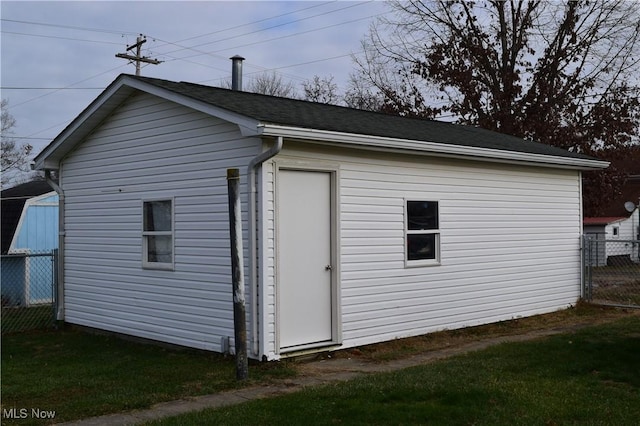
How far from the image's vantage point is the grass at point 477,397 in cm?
597

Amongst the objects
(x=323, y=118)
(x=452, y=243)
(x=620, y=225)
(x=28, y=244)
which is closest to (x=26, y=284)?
(x=28, y=244)

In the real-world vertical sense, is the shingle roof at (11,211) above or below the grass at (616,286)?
above

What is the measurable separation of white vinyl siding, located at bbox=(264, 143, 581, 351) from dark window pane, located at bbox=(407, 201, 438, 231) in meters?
0.13

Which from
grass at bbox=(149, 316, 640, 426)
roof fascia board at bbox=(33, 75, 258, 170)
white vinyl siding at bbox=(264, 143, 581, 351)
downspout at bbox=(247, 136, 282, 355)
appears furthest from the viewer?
white vinyl siding at bbox=(264, 143, 581, 351)

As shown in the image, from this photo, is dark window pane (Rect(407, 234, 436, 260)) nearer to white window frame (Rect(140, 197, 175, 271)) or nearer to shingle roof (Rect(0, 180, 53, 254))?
white window frame (Rect(140, 197, 175, 271))

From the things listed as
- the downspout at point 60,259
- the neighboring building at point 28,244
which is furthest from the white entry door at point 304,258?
the neighboring building at point 28,244

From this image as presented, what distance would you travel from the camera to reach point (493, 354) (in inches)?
351

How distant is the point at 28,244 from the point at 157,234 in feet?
28.2

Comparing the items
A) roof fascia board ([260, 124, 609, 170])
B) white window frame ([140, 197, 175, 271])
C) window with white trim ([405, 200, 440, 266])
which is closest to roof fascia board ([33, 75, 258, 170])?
roof fascia board ([260, 124, 609, 170])

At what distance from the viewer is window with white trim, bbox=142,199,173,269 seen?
1011 cm

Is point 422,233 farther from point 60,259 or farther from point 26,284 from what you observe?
point 26,284

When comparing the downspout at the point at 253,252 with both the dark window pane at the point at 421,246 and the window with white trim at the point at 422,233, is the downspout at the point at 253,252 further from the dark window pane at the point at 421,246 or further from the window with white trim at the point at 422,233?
the dark window pane at the point at 421,246

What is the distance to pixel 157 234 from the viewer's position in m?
10.2

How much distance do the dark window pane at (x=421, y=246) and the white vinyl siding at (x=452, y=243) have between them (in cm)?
16
